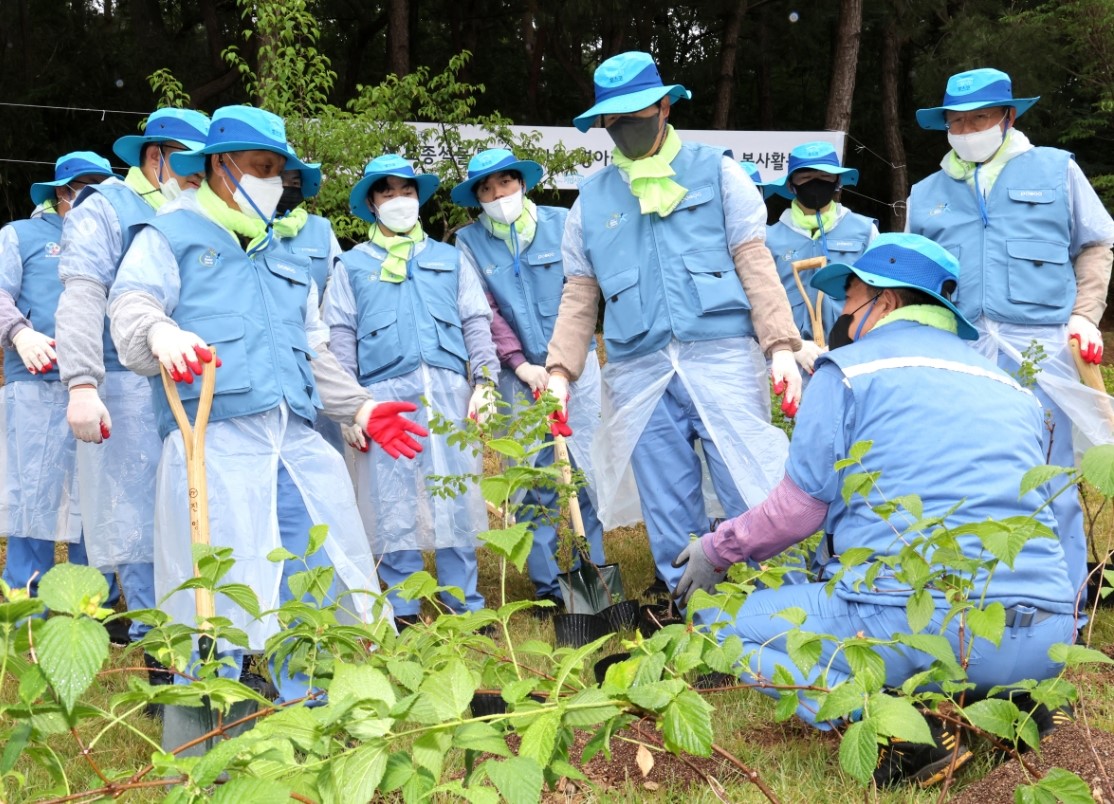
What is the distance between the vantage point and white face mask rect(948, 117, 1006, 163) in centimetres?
502

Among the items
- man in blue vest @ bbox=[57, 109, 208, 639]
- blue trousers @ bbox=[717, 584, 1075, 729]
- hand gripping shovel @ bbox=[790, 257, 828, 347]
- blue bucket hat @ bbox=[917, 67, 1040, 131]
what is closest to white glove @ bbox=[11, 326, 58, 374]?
man in blue vest @ bbox=[57, 109, 208, 639]

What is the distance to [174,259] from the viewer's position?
12.1 feet

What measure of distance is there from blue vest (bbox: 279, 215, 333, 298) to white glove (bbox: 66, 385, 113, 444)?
1405 millimetres

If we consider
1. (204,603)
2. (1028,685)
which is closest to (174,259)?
(204,603)

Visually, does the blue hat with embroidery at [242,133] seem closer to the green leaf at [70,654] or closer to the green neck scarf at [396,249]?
the green neck scarf at [396,249]

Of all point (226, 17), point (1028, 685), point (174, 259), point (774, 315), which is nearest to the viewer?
point (1028, 685)

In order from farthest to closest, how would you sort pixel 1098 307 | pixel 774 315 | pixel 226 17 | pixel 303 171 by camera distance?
pixel 226 17 → pixel 1098 307 → pixel 774 315 → pixel 303 171

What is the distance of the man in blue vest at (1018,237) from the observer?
16.0 ft

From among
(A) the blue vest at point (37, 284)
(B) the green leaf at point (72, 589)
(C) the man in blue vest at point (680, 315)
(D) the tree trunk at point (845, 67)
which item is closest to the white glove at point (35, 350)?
(A) the blue vest at point (37, 284)

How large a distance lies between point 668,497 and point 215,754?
2.95m

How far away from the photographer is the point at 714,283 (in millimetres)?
4352

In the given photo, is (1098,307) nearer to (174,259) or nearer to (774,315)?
(774,315)

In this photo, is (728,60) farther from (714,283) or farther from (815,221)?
(714,283)

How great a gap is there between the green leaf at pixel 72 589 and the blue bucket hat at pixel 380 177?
3632 mm
